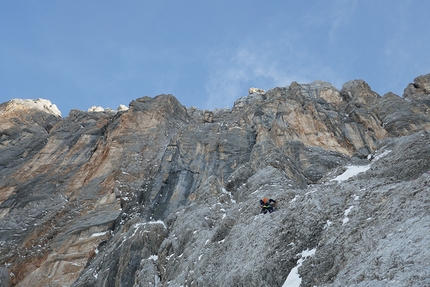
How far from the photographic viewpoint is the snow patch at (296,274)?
39.1ft

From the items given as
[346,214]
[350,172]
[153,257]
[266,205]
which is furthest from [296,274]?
[153,257]

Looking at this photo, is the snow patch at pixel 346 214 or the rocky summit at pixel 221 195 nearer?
the rocky summit at pixel 221 195

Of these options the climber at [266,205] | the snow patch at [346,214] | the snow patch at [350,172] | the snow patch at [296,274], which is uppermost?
the snow patch at [350,172]

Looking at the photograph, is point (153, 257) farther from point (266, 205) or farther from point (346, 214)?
point (346, 214)

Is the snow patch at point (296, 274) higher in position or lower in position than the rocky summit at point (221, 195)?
lower

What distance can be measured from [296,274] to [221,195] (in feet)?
47.9

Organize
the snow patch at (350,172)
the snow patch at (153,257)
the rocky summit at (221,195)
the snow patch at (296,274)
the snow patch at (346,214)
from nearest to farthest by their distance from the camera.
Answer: the rocky summit at (221,195) → the snow patch at (296,274) → the snow patch at (346,214) → the snow patch at (350,172) → the snow patch at (153,257)

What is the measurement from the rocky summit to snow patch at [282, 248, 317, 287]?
0.05m

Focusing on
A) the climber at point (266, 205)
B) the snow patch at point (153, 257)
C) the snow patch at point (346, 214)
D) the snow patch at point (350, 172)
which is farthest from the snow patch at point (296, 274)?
the snow patch at point (153, 257)

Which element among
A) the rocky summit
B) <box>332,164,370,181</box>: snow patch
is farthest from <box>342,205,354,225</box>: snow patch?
<box>332,164,370,181</box>: snow patch

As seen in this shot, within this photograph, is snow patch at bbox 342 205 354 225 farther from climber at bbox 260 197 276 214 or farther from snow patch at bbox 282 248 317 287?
climber at bbox 260 197 276 214

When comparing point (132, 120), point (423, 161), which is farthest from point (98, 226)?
point (423, 161)

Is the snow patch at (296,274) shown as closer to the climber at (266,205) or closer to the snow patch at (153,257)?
the climber at (266,205)

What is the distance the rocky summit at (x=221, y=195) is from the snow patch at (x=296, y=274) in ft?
0.15
